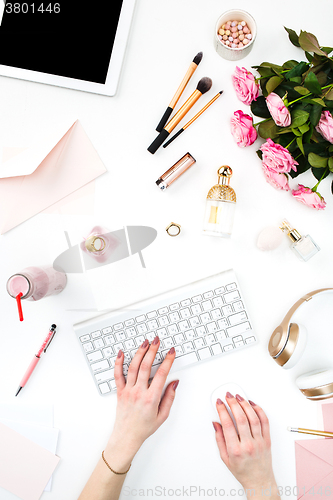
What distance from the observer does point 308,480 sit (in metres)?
0.81

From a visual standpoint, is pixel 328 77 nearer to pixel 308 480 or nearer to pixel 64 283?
pixel 64 283

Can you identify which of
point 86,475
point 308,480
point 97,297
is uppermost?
point 97,297

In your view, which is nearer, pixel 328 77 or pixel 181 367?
pixel 328 77

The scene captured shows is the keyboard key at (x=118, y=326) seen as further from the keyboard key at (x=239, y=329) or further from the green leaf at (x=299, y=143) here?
the green leaf at (x=299, y=143)

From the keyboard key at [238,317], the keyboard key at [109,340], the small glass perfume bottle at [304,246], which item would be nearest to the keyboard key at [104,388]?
the keyboard key at [109,340]

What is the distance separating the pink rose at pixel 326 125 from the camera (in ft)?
2.10

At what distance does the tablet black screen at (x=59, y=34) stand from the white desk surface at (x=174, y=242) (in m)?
0.05

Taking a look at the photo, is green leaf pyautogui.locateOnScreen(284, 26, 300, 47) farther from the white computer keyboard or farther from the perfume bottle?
the white computer keyboard

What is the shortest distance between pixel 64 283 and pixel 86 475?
0.49 meters

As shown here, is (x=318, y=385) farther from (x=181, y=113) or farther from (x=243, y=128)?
(x=181, y=113)

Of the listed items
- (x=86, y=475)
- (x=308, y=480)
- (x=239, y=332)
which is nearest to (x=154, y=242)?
(x=239, y=332)

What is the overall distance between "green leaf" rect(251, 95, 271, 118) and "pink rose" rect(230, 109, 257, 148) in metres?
0.03

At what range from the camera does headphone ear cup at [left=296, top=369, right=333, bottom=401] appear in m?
0.74

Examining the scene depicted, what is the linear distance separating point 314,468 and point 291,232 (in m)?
0.61
